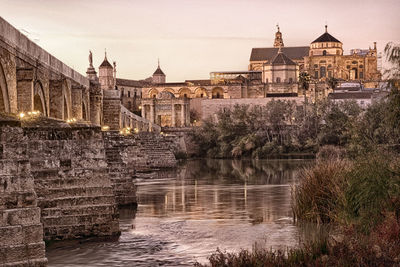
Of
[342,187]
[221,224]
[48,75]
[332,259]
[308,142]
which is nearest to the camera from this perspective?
[332,259]

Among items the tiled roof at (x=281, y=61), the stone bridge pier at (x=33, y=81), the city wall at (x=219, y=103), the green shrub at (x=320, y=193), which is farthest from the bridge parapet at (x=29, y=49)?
the tiled roof at (x=281, y=61)

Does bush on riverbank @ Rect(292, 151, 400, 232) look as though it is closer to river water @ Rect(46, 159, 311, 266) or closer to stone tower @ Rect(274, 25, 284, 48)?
river water @ Rect(46, 159, 311, 266)

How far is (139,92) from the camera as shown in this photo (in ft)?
422

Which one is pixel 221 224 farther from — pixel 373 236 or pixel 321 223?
pixel 373 236

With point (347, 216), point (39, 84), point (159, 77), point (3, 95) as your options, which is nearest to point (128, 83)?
point (159, 77)

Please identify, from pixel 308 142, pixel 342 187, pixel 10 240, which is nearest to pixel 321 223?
pixel 342 187

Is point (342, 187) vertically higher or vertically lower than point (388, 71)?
lower

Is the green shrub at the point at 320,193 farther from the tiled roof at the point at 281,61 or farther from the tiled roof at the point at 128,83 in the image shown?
the tiled roof at the point at 128,83

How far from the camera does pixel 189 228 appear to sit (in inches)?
729

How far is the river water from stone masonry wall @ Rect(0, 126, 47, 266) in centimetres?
336

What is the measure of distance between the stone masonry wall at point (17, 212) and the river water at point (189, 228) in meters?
3.36

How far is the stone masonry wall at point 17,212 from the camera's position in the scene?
Result: 10.1 meters

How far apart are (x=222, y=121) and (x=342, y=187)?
193 feet

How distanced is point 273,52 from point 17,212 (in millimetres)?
126426
